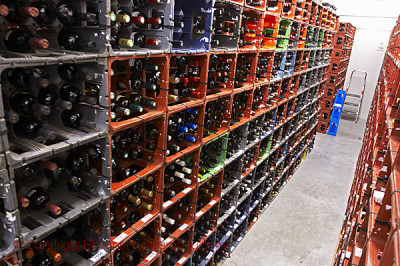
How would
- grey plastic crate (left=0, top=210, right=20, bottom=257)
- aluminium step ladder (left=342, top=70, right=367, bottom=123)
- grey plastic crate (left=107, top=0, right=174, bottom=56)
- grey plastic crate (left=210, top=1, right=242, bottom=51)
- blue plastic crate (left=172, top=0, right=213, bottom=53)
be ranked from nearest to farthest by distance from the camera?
grey plastic crate (left=0, top=210, right=20, bottom=257) → grey plastic crate (left=107, top=0, right=174, bottom=56) → blue plastic crate (left=172, top=0, right=213, bottom=53) → grey plastic crate (left=210, top=1, right=242, bottom=51) → aluminium step ladder (left=342, top=70, right=367, bottom=123)

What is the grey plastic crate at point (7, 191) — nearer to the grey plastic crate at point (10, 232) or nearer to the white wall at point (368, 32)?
the grey plastic crate at point (10, 232)

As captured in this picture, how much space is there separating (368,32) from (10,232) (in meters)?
13.9

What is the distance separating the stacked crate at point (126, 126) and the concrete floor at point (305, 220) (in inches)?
20.5

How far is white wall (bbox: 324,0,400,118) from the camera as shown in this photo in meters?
11.1

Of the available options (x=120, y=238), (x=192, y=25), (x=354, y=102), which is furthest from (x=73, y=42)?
(x=354, y=102)

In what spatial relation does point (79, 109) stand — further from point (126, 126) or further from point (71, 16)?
point (71, 16)

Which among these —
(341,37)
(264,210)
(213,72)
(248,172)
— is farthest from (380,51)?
(213,72)

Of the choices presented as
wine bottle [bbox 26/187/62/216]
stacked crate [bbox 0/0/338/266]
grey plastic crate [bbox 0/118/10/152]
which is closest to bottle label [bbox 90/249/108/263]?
stacked crate [bbox 0/0/338/266]

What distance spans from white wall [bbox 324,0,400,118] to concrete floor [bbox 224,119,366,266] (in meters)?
5.72

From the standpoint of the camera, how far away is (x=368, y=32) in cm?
1200

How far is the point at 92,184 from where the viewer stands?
2150mm

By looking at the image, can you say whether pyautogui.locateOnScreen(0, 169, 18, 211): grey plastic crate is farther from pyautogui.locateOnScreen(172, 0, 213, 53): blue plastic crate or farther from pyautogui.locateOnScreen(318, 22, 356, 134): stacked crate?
pyautogui.locateOnScreen(318, 22, 356, 134): stacked crate

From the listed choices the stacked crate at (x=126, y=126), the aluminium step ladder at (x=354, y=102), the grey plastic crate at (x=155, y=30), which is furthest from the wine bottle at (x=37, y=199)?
the aluminium step ladder at (x=354, y=102)

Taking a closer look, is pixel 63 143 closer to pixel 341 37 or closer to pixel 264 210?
pixel 264 210
